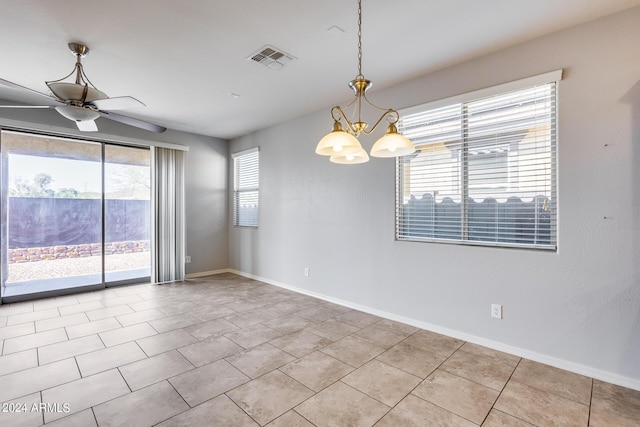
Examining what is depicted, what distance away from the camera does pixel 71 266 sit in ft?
15.3

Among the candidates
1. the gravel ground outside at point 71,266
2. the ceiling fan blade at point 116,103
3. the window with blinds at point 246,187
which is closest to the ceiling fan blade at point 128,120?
the ceiling fan blade at point 116,103

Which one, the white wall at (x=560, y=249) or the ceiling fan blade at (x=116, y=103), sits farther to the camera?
the ceiling fan blade at (x=116, y=103)

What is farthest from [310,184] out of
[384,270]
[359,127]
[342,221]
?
[359,127]

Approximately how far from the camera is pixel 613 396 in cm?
211

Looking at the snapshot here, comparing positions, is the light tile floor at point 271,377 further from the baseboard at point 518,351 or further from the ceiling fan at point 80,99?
the ceiling fan at point 80,99

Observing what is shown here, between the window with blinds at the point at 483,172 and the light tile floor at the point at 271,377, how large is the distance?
44.8 inches

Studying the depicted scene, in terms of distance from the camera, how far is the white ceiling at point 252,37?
2.18 m

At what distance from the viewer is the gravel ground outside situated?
14.0 ft

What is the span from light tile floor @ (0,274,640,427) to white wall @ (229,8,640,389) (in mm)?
247

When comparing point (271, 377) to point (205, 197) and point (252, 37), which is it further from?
point (205, 197)

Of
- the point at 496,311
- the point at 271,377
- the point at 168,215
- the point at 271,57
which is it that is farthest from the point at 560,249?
the point at 168,215


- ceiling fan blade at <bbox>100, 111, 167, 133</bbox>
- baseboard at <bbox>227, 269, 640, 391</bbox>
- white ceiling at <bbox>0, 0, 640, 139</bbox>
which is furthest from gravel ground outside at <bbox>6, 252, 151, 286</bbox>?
baseboard at <bbox>227, 269, 640, 391</bbox>

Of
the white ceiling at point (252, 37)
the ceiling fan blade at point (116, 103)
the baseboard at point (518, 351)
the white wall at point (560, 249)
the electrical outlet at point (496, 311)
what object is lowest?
the baseboard at point (518, 351)

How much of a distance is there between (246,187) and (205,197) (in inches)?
33.5
